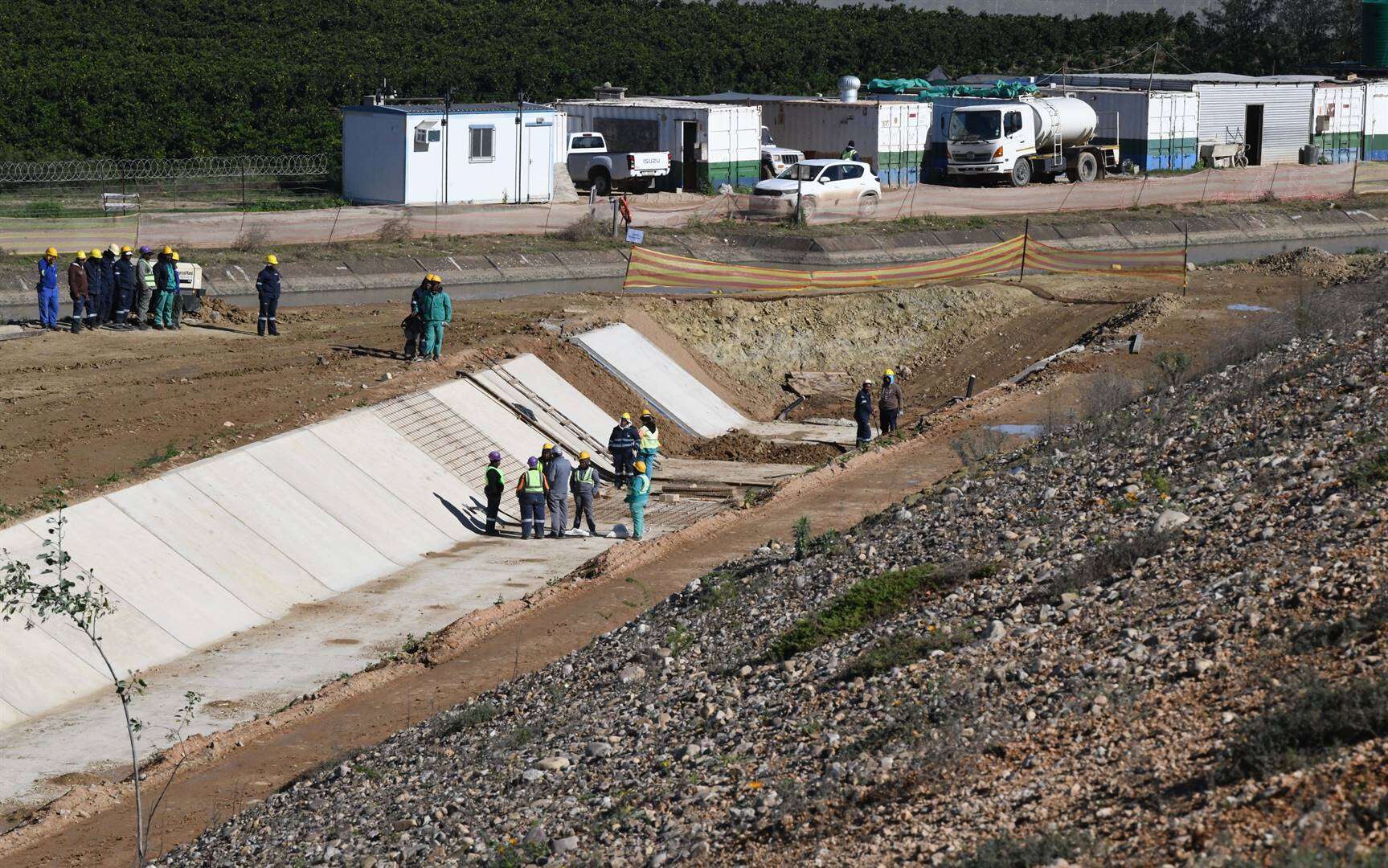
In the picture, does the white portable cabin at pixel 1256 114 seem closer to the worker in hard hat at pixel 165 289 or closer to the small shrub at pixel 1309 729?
the worker in hard hat at pixel 165 289

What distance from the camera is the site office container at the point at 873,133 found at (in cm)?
5391

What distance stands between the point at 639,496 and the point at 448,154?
892 inches

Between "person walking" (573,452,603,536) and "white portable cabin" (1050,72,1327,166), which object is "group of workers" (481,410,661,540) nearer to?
"person walking" (573,452,603,536)

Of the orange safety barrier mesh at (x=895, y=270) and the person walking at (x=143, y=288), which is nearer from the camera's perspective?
the person walking at (x=143, y=288)

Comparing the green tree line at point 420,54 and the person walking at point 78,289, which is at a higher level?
the green tree line at point 420,54

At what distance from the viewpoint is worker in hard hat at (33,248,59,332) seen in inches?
1217

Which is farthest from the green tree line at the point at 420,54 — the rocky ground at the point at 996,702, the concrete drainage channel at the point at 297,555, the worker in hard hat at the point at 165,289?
the rocky ground at the point at 996,702

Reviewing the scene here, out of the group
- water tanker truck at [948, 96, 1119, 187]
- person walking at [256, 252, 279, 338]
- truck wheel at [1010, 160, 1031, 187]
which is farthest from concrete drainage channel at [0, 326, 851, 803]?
truck wheel at [1010, 160, 1031, 187]

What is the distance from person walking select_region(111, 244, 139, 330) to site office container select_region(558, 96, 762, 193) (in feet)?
72.4

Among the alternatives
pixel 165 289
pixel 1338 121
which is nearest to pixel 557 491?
pixel 165 289

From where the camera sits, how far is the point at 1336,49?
85.9 m

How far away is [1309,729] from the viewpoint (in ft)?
33.2

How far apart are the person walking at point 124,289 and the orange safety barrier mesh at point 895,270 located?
1063 cm

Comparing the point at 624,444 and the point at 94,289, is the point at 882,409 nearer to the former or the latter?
the point at 624,444
